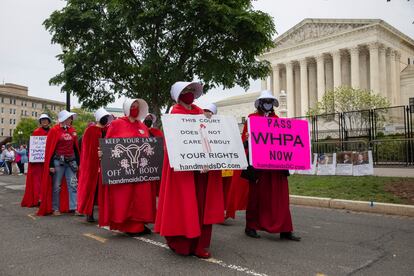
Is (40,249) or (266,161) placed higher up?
(266,161)

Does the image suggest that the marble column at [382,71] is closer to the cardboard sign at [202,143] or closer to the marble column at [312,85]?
the marble column at [312,85]

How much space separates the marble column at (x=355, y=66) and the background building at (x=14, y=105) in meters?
73.9

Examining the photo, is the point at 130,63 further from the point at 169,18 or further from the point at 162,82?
the point at 169,18

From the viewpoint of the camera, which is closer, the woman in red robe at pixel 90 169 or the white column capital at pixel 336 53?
the woman in red robe at pixel 90 169

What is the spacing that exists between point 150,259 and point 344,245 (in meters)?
2.81

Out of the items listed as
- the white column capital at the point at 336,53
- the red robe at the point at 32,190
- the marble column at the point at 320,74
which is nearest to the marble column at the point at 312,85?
the marble column at the point at 320,74

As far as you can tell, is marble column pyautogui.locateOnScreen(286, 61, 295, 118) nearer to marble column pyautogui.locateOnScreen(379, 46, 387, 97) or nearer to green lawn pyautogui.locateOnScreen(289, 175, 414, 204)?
marble column pyautogui.locateOnScreen(379, 46, 387, 97)

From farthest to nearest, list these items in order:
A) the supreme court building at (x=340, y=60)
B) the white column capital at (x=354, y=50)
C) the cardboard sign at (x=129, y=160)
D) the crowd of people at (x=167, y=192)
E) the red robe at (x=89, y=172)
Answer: the white column capital at (x=354, y=50) < the supreme court building at (x=340, y=60) < the red robe at (x=89, y=172) < the cardboard sign at (x=129, y=160) < the crowd of people at (x=167, y=192)

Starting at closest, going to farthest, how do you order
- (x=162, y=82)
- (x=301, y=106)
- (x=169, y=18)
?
(x=169, y=18), (x=162, y=82), (x=301, y=106)

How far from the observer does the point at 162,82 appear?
14.7 metres

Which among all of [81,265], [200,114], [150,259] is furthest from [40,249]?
[200,114]

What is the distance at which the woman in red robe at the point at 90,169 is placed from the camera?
303 inches

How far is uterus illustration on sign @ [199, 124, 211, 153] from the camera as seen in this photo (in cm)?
536

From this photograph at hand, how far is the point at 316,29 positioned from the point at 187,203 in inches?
2791
